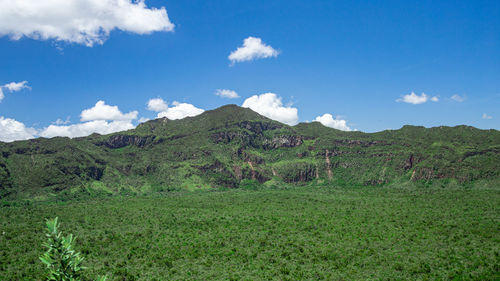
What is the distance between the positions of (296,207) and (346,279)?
65.2m

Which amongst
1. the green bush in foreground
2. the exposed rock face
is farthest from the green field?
the exposed rock face

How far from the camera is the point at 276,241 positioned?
67.1 metres

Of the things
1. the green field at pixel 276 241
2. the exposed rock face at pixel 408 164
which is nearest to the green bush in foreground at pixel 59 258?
the green field at pixel 276 241

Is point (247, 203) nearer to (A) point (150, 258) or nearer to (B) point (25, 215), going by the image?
(A) point (150, 258)

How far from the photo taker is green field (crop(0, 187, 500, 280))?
163 feet

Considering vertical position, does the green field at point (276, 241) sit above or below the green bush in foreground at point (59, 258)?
below

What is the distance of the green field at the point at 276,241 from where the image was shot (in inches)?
1959

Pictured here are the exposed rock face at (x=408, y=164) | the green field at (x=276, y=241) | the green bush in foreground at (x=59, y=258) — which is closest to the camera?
the green bush in foreground at (x=59, y=258)

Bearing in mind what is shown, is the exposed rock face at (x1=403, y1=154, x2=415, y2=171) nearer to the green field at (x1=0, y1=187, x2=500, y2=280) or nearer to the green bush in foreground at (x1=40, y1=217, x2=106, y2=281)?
the green field at (x1=0, y1=187, x2=500, y2=280)

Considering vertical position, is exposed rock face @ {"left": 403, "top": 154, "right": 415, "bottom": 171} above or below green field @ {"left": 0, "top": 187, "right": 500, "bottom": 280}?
above

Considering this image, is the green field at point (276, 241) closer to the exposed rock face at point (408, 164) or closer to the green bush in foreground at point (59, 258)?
the green bush in foreground at point (59, 258)

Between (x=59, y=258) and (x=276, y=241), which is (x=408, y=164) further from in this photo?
(x=59, y=258)

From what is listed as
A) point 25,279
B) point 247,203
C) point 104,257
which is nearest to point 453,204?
point 247,203

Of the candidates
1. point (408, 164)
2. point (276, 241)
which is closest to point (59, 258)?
point (276, 241)
